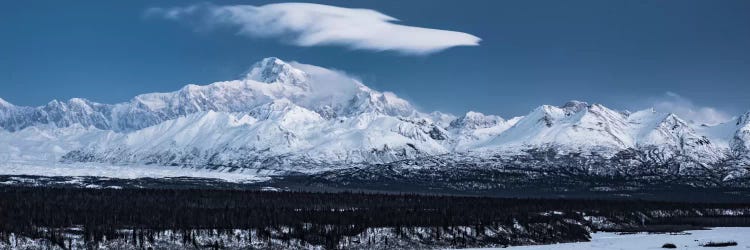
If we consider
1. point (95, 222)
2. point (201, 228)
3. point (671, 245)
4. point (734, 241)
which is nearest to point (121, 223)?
point (95, 222)

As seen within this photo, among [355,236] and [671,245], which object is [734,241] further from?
[355,236]

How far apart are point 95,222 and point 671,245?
119m

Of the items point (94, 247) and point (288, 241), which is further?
point (288, 241)

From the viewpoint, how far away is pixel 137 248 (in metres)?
176

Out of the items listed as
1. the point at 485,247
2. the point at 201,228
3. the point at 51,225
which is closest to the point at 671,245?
the point at 485,247

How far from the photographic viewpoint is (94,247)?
172 meters

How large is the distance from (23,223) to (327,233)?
207ft

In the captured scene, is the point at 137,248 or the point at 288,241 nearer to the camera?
the point at 137,248

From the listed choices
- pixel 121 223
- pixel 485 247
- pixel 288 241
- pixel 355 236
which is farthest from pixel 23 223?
pixel 485 247

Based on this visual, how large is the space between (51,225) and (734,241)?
5626 inches

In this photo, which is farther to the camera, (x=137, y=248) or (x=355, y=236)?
(x=355, y=236)

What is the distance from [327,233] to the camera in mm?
191875

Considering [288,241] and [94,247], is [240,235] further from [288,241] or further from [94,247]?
[94,247]

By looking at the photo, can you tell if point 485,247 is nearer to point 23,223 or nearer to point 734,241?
point 734,241
